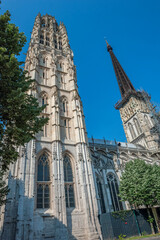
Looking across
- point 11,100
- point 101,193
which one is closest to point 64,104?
point 101,193

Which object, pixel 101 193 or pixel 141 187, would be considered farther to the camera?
pixel 101 193

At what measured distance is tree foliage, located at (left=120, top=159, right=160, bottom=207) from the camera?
58.1 feet

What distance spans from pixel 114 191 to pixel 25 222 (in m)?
14.5

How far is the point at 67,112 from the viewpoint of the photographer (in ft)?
74.5

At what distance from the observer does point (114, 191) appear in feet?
77.4

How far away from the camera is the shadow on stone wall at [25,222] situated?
12.4 metres

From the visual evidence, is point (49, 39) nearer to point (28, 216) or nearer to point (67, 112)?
point (67, 112)

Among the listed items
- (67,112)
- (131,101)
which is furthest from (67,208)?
(131,101)

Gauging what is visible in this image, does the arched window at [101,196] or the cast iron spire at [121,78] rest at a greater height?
the cast iron spire at [121,78]

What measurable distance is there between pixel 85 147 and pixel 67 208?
6.88 m

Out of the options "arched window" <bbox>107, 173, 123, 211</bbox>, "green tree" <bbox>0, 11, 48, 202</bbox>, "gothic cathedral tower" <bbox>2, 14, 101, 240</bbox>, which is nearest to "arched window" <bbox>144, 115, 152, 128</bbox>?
"arched window" <bbox>107, 173, 123, 211</bbox>

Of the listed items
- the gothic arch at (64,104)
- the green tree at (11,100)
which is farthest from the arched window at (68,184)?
the green tree at (11,100)

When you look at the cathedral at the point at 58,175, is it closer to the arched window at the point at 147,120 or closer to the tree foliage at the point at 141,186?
the tree foliage at the point at 141,186

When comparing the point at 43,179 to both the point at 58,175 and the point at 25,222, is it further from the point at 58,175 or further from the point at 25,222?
the point at 25,222
